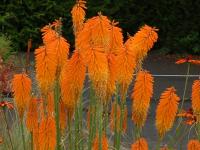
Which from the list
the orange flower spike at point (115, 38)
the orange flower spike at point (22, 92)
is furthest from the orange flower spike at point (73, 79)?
the orange flower spike at point (115, 38)

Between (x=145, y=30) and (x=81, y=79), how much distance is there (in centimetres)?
60

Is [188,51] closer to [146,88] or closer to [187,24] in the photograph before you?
[187,24]

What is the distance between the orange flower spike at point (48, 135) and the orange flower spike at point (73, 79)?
0.42ft

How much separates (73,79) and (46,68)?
14 cm

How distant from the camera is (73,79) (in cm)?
259

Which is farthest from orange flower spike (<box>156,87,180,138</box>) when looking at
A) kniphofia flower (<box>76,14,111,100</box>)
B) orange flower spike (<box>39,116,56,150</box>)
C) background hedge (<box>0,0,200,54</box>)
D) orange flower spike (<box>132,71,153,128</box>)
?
background hedge (<box>0,0,200,54</box>)

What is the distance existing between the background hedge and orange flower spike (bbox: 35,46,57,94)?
11.0m

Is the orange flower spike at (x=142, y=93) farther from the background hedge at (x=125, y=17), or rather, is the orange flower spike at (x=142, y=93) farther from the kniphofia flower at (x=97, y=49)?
the background hedge at (x=125, y=17)

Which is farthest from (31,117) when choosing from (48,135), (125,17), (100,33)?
(125,17)

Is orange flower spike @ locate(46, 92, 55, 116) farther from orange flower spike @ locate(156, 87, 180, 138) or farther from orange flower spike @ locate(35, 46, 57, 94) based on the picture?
orange flower spike @ locate(156, 87, 180, 138)

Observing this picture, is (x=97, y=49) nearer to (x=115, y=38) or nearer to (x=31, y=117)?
(x=115, y=38)

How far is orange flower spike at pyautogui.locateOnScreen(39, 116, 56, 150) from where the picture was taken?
2750 millimetres

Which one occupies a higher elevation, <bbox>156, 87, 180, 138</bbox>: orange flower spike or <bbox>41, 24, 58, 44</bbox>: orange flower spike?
<bbox>41, 24, 58, 44</bbox>: orange flower spike

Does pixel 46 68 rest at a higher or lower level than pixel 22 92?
higher
